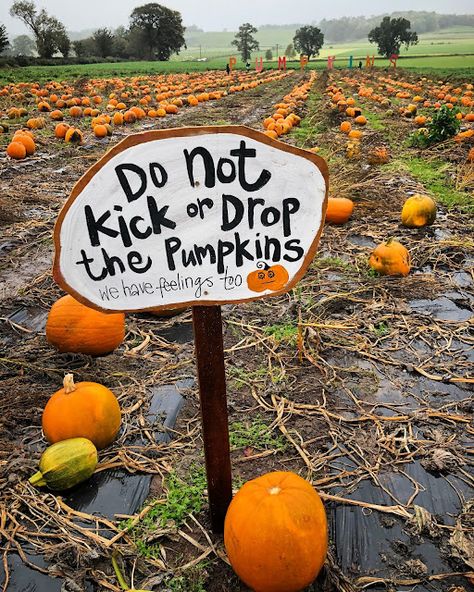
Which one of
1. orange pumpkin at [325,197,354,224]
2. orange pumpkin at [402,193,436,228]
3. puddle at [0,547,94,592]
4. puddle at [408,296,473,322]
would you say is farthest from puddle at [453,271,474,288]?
puddle at [0,547,94,592]

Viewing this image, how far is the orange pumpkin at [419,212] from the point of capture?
19.2ft

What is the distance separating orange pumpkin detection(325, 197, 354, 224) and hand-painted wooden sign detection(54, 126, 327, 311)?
4.53 m

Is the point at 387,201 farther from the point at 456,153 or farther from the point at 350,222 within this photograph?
the point at 456,153

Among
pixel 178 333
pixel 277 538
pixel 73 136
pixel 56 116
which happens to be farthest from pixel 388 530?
pixel 56 116

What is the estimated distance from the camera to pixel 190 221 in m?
1.73

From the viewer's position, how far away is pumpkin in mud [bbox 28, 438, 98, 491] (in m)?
2.42

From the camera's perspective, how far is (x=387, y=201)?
22.7 ft

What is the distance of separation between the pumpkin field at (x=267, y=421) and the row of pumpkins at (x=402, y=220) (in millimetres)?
28

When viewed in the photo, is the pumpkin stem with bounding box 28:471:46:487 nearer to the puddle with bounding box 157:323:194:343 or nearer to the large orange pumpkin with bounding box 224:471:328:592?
the large orange pumpkin with bounding box 224:471:328:592

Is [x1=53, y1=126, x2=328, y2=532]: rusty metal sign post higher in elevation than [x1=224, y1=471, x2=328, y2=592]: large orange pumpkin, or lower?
higher

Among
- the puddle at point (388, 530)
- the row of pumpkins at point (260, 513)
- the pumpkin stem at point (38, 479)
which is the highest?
the row of pumpkins at point (260, 513)

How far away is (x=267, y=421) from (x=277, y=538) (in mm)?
1175

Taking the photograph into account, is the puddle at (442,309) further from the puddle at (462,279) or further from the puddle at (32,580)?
the puddle at (32,580)

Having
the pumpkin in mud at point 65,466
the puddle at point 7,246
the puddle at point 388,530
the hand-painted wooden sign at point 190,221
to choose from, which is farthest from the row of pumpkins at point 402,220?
the puddle at point 7,246
